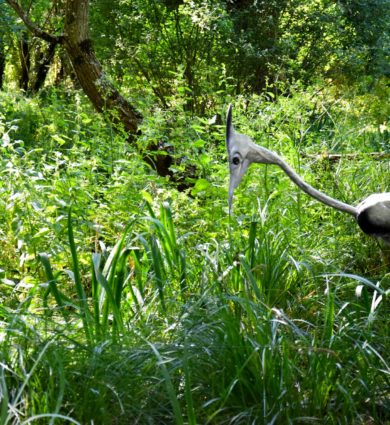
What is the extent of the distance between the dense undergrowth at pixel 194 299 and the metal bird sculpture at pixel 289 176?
26cm

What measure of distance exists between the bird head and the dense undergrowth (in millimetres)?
380

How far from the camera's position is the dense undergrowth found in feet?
9.15

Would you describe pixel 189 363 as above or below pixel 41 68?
below

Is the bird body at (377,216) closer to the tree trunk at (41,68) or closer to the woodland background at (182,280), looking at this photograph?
the woodland background at (182,280)

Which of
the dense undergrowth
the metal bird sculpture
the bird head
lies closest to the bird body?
the metal bird sculpture

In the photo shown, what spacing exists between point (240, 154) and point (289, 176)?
28 centimetres

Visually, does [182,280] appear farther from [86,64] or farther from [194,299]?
[86,64]

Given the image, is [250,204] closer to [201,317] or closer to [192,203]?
[192,203]

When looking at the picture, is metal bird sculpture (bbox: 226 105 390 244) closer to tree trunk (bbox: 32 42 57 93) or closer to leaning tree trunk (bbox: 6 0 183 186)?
leaning tree trunk (bbox: 6 0 183 186)

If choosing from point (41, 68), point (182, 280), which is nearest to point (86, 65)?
point (182, 280)

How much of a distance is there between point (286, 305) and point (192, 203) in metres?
1.07

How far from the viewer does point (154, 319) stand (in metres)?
3.44

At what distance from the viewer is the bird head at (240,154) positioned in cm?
330

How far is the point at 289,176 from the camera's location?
3.44 metres
